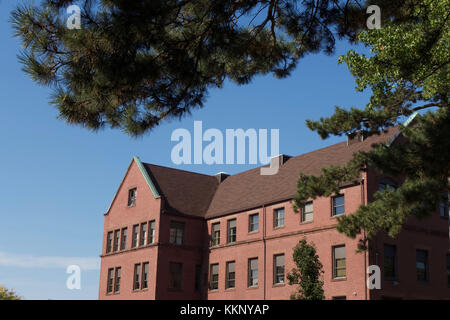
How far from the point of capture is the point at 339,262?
33.3 metres

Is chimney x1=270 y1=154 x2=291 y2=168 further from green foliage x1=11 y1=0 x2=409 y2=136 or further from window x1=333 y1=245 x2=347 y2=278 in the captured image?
green foliage x1=11 y1=0 x2=409 y2=136

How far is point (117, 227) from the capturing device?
4838 cm

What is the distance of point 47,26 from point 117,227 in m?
39.7

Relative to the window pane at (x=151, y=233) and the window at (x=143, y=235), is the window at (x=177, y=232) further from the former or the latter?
the window at (x=143, y=235)

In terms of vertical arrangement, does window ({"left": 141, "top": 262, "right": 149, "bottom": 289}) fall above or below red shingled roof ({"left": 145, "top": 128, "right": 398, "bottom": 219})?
below

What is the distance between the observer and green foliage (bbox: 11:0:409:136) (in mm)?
10023

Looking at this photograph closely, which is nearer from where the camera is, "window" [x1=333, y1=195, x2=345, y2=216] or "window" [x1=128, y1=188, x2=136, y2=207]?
"window" [x1=333, y1=195, x2=345, y2=216]

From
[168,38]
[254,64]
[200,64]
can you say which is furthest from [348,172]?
[168,38]

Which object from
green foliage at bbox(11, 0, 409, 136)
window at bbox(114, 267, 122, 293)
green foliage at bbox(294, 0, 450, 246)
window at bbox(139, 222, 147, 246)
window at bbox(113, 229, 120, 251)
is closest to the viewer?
green foliage at bbox(11, 0, 409, 136)

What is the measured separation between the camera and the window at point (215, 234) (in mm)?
43688

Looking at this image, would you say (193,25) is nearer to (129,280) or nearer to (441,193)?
(441,193)

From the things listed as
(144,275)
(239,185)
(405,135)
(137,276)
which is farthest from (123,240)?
(405,135)

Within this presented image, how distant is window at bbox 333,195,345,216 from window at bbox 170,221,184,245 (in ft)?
47.7

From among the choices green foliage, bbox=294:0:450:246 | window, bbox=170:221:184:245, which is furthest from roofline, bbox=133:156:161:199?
green foliage, bbox=294:0:450:246
